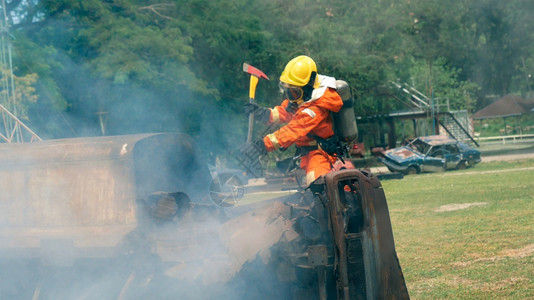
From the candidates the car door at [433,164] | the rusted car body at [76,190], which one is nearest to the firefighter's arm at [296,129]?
the rusted car body at [76,190]

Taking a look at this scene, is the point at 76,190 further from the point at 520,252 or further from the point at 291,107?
the point at 520,252

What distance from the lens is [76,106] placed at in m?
15.7

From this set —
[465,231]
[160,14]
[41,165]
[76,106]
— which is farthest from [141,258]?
[160,14]

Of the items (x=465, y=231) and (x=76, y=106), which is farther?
(x=76, y=106)

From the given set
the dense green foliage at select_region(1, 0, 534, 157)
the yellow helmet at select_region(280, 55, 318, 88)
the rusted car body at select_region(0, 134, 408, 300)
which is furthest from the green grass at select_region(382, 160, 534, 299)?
the dense green foliage at select_region(1, 0, 534, 157)

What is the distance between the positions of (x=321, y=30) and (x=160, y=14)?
31.1 feet

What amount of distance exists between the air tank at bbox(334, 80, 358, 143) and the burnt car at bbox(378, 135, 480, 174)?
719 inches

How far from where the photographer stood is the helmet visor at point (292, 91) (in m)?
5.08

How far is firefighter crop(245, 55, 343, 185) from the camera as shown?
474cm

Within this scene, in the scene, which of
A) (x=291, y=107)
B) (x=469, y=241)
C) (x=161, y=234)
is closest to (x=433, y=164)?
(x=469, y=241)

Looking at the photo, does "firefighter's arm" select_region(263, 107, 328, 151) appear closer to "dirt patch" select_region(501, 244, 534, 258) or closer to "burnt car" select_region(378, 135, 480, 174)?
"dirt patch" select_region(501, 244, 534, 258)

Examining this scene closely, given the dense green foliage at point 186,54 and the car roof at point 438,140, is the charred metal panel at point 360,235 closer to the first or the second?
the dense green foliage at point 186,54

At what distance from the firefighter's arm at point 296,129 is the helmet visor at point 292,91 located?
34 centimetres

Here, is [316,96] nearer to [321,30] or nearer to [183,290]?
[183,290]
